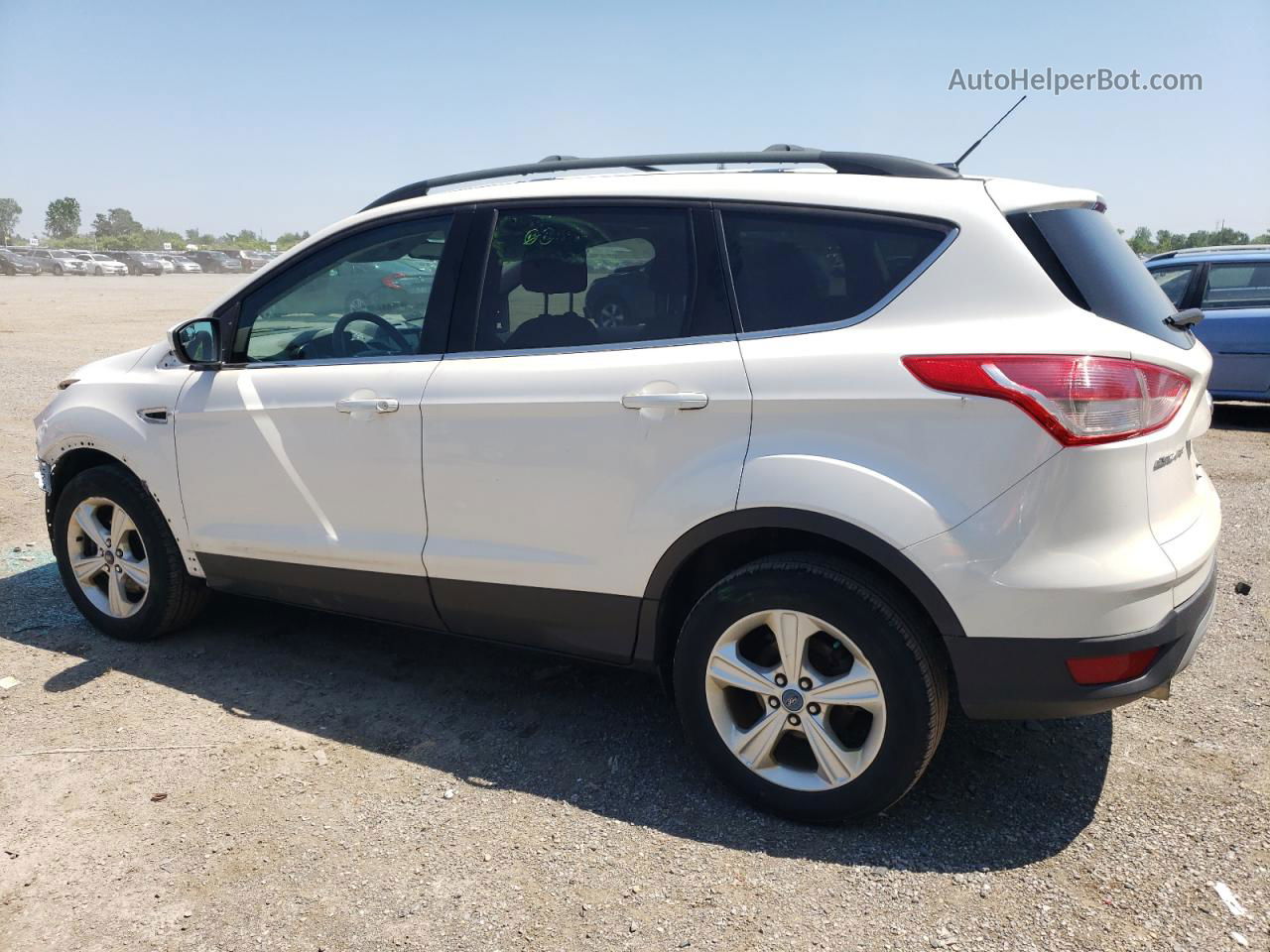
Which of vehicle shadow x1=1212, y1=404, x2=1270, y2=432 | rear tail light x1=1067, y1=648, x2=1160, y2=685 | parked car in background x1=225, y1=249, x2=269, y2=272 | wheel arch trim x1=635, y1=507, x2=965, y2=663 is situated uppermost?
parked car in background x1=225, y1=249, x2=269, y2=272

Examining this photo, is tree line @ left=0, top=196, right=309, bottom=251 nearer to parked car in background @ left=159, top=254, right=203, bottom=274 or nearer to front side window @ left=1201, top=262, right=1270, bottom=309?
parked car in background @ left=159, top=254, right=203, bottom=274

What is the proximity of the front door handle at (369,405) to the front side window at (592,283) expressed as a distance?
0.37 metres

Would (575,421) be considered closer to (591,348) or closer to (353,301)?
(591,348)

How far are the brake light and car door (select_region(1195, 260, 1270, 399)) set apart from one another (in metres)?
8.04

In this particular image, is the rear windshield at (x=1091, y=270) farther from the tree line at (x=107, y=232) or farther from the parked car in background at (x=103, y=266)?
the tree line at (x=107, y=232)

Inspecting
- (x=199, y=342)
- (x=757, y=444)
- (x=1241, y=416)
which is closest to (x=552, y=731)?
(x=757, y=444)

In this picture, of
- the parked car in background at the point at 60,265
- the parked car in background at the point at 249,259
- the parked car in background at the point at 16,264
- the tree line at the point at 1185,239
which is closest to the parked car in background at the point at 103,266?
the parked car in background at the point at 60,265

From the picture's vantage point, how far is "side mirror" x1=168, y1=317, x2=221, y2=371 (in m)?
4.08

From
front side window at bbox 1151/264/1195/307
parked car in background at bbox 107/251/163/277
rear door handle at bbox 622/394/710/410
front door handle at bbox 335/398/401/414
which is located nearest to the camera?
rear door handle at bbox 622/394/710/410

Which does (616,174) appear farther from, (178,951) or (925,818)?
(178,951)

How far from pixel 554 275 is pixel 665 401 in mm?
723

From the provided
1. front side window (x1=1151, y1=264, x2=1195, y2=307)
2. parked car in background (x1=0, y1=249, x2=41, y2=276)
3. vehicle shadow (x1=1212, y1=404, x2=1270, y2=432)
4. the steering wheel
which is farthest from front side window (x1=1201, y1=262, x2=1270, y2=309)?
parked car in background (x1=0, y1=249, x2=41, y2=276)

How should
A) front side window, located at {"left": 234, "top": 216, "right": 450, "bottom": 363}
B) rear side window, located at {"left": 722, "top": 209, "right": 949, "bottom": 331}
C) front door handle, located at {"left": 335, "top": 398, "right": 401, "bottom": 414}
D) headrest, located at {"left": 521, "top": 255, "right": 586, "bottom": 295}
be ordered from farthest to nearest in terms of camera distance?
front side window, located at {"left": 234, "top": 216, "right": 450, "bottom": 363}
front door handle, located at {"left": 335, "top": 398, "right": 401, "bottom": 414}
headrest, located at {"left": 521, "top": 255, "right": 586, "bottom": 295}
rear side window, located at {"left": 722, "top": 209, "right": 949, "bottom": 331}

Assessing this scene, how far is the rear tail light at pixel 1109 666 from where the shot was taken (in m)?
2.64
